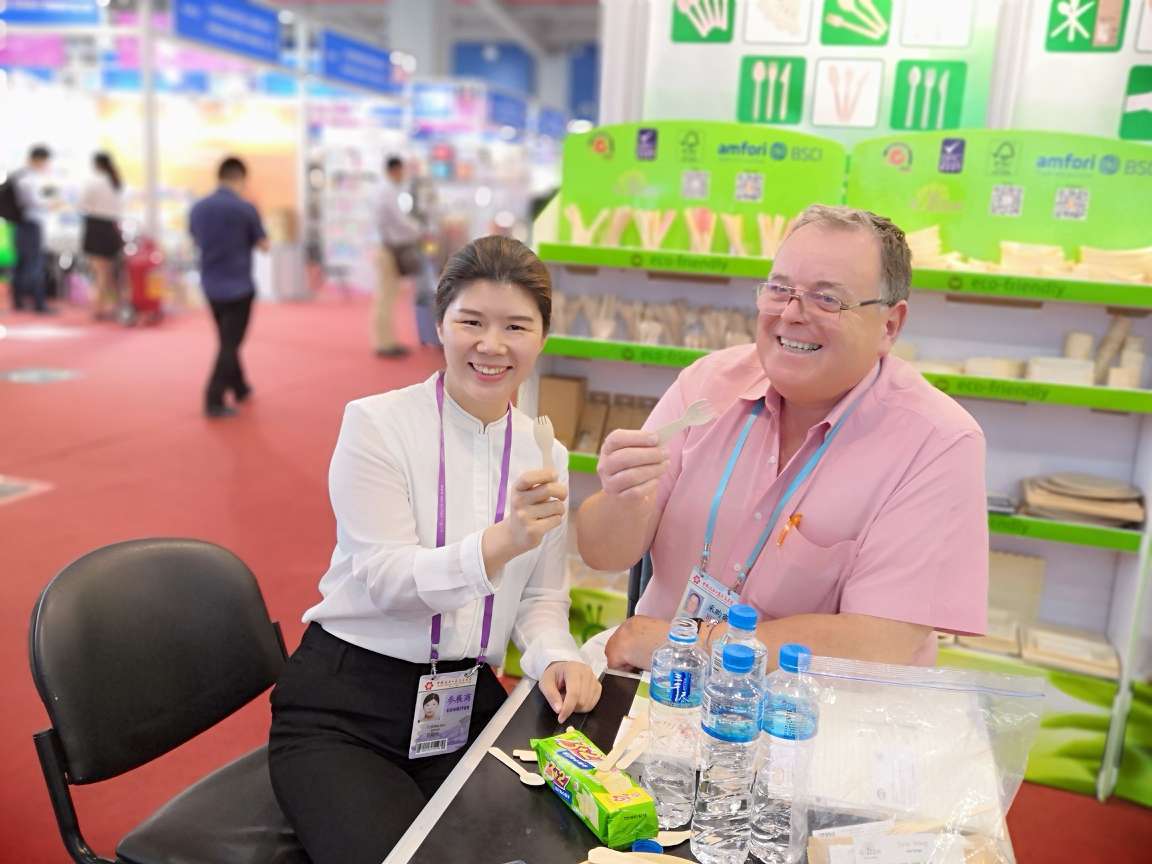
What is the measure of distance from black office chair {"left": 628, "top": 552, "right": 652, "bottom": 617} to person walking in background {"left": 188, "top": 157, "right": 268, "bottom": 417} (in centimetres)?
539

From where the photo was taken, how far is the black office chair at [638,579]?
6.96 feet

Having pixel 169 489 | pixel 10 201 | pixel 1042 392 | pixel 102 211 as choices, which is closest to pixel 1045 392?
pixel 1042 392

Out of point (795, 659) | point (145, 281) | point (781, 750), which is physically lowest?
point (145, 281)

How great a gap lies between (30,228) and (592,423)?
33.8 ft

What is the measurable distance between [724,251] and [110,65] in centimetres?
1383

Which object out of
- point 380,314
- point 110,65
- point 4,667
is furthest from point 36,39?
point 4,667

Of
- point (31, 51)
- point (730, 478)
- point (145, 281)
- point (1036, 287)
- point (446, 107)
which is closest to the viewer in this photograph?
point (730, 478)

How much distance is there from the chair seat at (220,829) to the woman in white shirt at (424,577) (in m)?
0.11

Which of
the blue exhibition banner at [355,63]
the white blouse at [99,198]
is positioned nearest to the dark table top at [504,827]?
the white blouse at [99,198]

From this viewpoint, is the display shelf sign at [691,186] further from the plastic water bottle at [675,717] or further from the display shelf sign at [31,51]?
the display shelf sign at [31,51]

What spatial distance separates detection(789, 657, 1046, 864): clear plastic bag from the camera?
113cm

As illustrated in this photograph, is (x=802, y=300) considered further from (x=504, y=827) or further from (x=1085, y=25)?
(x=1085, y=25)

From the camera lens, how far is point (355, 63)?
13.5 metres

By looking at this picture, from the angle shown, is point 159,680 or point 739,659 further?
point 159,680
